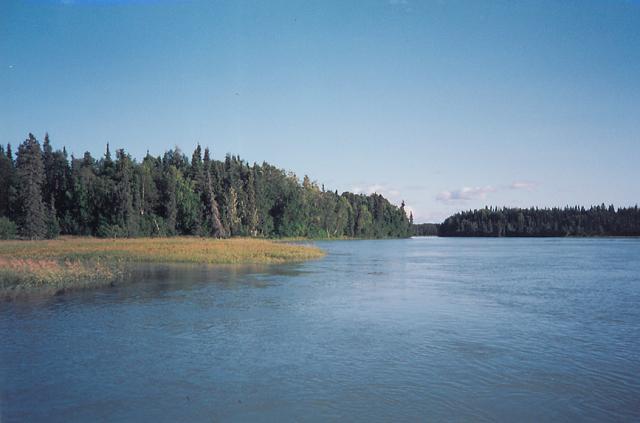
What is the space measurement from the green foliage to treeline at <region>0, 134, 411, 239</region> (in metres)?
0.19

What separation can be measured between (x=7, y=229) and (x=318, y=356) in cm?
7440

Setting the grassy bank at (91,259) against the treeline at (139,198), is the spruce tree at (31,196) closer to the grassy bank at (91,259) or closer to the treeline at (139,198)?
the treeline at (139,198)

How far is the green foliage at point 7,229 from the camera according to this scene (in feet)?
235

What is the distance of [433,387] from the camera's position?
11.7m

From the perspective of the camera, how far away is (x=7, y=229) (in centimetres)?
7275

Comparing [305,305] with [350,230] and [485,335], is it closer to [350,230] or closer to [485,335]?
[485,335]

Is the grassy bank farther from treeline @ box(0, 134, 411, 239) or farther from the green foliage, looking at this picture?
treeline @ box(0, 134, 411, 239)

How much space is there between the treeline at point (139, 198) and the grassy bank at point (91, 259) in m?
31.9

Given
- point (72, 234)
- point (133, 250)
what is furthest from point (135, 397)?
point (72, 234)

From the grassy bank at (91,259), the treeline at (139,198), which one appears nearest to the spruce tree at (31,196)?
the treeline at (139,198)

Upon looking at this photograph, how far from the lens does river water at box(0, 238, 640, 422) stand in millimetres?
10500

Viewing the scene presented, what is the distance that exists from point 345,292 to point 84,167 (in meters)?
88.4

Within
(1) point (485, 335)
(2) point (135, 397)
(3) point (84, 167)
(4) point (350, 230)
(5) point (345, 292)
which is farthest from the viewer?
(4) point (350, 230)

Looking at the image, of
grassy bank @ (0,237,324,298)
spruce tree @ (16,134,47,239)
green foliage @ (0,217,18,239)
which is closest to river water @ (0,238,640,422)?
grassy bank @ (0,237,324,298)
